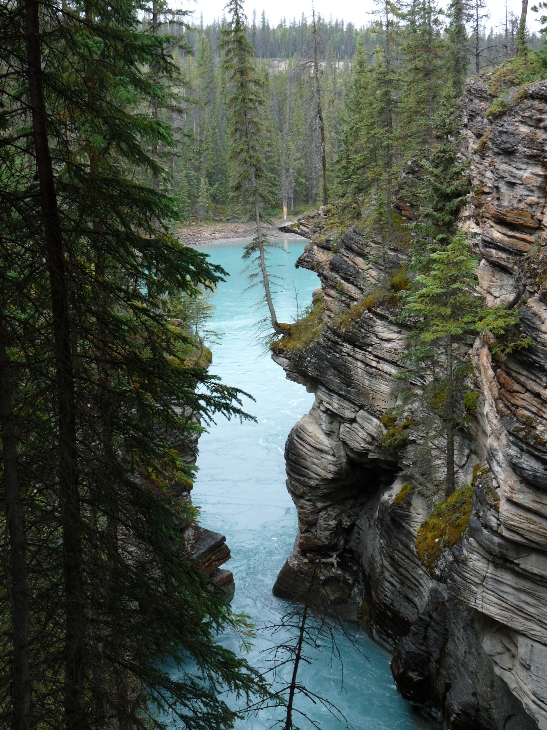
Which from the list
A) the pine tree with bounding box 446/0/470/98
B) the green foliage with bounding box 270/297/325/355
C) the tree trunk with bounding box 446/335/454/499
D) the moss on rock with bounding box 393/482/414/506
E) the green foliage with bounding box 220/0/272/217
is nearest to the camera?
the tree trunk with bounding box 446/335/454/499

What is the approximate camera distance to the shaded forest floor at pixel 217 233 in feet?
253

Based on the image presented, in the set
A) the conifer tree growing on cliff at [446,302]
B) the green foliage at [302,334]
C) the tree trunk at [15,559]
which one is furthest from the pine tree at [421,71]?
the tree trunk at [15,559]

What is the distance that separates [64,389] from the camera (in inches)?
201

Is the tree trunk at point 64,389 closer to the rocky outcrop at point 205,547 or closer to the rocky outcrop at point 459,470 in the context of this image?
the rocky outcrop at point 459,470

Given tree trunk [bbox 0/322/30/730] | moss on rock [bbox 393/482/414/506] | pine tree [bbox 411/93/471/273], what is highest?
pine tree [bbox 411/93/471/273]

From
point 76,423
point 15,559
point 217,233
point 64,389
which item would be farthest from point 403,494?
point 217,233

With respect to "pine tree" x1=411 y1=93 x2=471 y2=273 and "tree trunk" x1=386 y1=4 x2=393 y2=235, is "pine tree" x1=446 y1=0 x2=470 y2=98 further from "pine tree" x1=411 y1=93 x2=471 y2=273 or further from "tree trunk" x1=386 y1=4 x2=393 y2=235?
"pine tree" x1=411 y1=93 x2=471 y2=273

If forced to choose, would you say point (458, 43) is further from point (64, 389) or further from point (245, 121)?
point (64, 389)

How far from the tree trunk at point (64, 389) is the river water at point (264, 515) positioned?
3.56 m

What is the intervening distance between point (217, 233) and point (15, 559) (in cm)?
7915

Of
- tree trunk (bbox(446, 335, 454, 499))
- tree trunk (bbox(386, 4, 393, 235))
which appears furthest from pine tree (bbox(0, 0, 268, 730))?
tree trunk (bbox(386, 4, 393, 235))

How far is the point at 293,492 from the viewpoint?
2119 cm

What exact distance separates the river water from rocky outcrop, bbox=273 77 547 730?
96cm

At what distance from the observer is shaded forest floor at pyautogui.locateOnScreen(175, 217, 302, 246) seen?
77.0 metres
